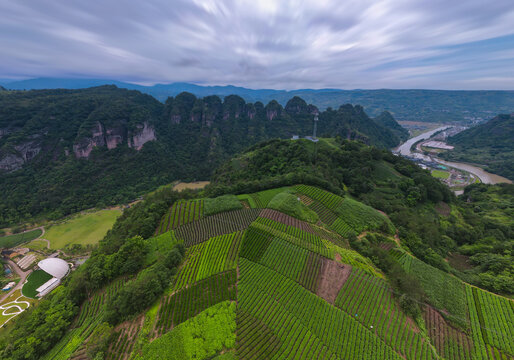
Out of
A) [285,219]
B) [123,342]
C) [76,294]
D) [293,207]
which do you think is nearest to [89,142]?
[76,294]

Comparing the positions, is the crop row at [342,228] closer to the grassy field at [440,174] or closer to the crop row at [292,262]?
the crop row at [292,262]

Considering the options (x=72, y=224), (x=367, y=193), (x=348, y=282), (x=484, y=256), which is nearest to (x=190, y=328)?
(x=348, y=282)

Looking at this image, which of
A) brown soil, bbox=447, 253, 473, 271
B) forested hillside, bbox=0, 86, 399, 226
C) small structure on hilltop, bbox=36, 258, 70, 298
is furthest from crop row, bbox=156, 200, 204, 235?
brown soil, bbox=447, 253, 473, 271

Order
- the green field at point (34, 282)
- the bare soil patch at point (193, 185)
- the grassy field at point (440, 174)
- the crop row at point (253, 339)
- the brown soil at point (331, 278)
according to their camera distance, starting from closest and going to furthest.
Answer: the crop row at point (253, 339), the brown soil at point (331, 278), the green field at point (34, 282), the bare soil patch at point (193, 185), the grassy field at point (440, 174)

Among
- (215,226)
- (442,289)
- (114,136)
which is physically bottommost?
(442,289)

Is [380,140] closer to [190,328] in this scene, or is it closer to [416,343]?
[416,343]

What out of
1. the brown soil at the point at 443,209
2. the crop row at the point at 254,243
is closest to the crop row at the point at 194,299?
the crop row at the point at 254,243

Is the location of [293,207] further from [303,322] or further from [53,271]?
[53,271]
